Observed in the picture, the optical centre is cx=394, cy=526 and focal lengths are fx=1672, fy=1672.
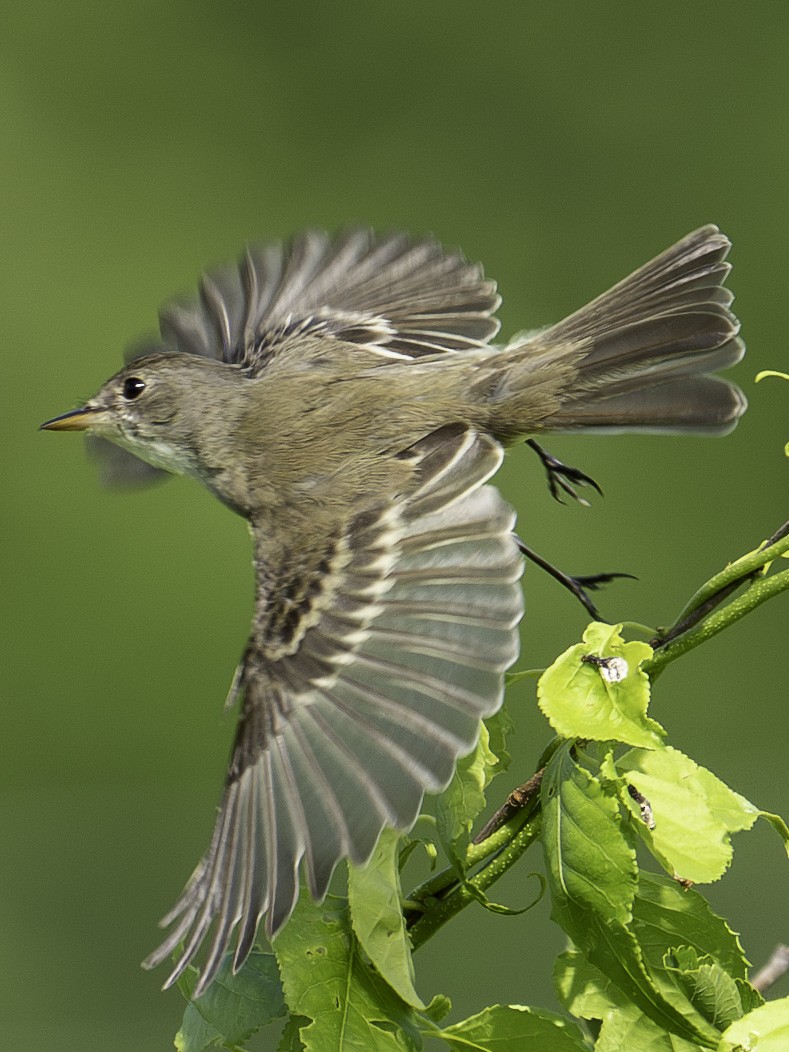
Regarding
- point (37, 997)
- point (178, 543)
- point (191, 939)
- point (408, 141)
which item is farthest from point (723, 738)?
point (191, 939)

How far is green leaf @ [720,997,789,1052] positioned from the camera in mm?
1356

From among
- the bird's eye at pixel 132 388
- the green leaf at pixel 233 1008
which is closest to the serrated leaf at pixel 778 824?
the green leaf at pixel 233 1008

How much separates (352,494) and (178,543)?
108 inches

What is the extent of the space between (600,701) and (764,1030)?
300mm

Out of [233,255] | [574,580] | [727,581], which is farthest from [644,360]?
[233,255]

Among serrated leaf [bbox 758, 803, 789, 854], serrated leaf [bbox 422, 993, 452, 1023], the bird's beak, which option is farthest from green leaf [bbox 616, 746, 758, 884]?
the bird's beak

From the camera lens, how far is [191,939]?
167 cm

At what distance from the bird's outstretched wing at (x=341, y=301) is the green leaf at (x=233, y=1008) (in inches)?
51.9

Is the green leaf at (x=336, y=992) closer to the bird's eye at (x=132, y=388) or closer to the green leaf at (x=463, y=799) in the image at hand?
the green leaf at (x=463, y=799)

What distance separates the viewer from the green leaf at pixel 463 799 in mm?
1531

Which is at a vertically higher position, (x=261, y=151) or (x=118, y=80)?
(x=118, y=80)

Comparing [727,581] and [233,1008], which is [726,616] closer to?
[727,581]

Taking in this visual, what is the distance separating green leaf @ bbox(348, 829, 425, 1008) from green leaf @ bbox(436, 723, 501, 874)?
2.5 inches

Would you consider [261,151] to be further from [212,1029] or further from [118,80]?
[212,1029]
